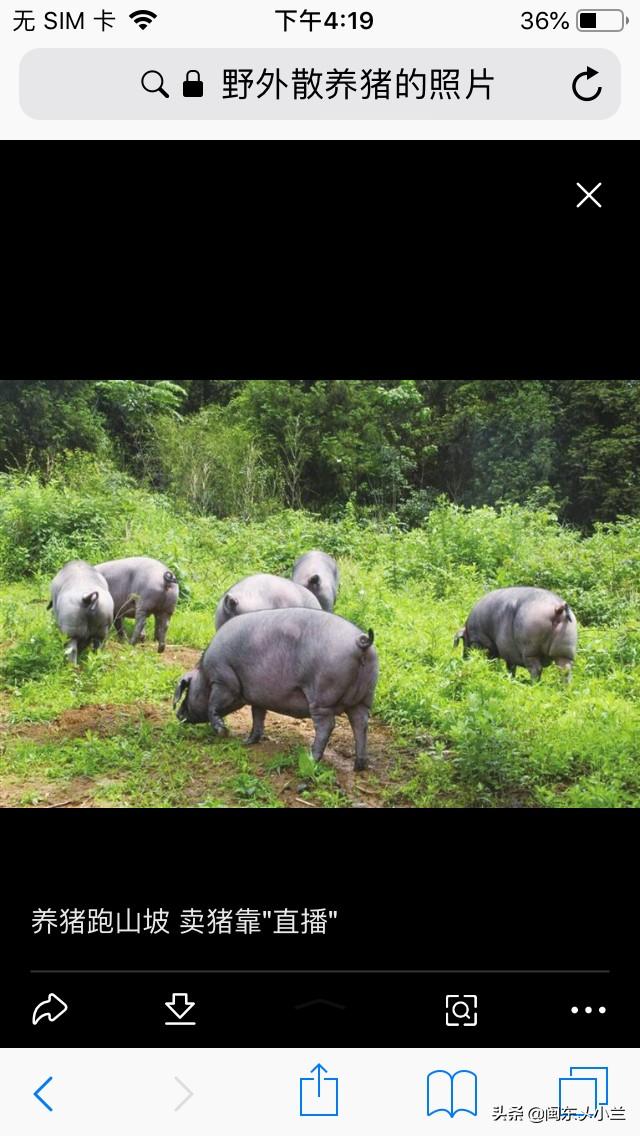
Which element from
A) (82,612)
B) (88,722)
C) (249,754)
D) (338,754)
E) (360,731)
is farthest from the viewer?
(82,612)

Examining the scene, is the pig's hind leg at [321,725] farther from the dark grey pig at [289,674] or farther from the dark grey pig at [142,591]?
the dark grey pig at [142,591]

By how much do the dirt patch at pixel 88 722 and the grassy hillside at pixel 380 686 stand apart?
24 millimetres

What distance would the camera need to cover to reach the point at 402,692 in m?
8.74

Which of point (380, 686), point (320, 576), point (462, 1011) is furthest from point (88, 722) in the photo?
point (462, 1011)

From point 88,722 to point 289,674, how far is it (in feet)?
6.69

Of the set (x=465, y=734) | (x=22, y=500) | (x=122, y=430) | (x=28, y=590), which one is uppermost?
(x=122, y=430)

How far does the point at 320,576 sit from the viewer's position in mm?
10859

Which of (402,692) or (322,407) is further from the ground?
(322,407)

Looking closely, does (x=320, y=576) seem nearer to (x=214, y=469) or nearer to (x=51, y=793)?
(x=214, y=469)

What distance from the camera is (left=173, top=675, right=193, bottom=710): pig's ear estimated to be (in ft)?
27.3
